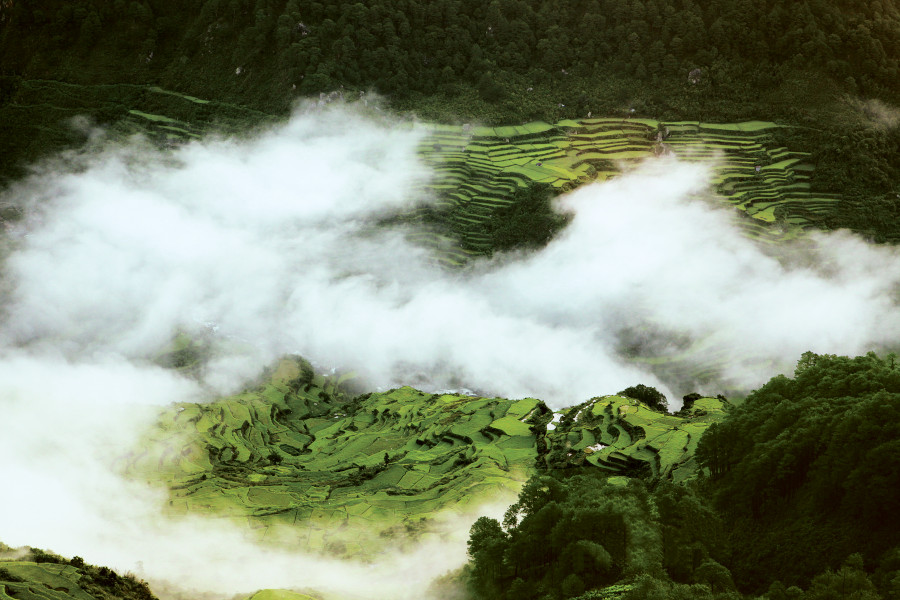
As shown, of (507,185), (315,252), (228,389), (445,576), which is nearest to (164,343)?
(228,389)

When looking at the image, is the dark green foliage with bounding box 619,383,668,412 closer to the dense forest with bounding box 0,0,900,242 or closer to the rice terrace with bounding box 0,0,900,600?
the rice terrace with bounding box 0,0,900,600

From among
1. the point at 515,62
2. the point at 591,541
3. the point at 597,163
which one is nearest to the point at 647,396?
the point at 591,541

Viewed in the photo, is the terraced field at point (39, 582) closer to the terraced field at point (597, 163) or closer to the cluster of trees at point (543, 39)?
the terraced field at point (597, 163)

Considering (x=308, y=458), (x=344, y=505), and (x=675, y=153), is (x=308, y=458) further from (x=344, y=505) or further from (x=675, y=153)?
(x=675, y=153)

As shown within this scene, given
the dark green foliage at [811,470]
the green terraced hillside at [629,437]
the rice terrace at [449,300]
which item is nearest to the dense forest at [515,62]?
the rice terrace at [449,300]

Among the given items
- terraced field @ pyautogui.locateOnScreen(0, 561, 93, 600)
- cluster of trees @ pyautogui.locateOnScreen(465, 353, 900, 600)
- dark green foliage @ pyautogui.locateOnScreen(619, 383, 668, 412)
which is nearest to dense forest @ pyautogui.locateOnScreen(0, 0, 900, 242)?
dark green foliage @ pyautogui.locateOnScreen(619, 383, 668, 412)

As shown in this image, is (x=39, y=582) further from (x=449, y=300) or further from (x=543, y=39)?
(x=543, y=39)

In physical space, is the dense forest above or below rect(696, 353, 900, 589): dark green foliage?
above
